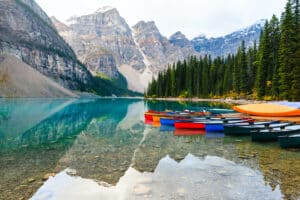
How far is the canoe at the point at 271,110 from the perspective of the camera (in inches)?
1131

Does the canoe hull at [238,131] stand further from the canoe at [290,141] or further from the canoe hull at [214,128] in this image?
the canoe at [290,141]

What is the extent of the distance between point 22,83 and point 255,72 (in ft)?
447

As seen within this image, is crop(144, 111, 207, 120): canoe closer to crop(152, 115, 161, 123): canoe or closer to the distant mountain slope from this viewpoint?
crop(152, 115, 161, 123): canoe

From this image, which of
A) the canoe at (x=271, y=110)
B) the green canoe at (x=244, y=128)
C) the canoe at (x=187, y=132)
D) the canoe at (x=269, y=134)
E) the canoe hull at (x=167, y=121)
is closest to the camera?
the canoe at (x=269, y=134)

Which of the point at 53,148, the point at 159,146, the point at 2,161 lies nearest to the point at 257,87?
the point at 159,146

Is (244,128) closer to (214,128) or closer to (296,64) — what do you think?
(214,128)

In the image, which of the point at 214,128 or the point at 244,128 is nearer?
the point at 244,128

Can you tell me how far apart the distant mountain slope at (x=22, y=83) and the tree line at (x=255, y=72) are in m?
70.7

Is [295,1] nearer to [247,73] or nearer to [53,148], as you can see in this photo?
[247,73]

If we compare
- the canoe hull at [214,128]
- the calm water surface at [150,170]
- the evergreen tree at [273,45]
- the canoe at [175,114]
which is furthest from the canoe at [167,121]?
the evergreen tree at [273,45]

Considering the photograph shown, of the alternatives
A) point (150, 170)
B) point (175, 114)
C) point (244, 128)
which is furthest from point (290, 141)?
point (175, 114)

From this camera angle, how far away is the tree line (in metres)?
48.8

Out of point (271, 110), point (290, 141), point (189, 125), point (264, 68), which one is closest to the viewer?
point (290, 141)

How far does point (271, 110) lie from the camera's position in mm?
31094
